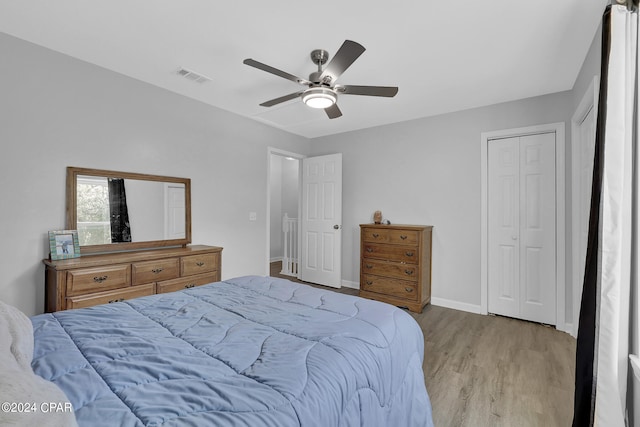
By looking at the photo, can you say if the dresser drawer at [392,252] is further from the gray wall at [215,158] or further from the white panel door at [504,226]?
the white panel door at [504,226]

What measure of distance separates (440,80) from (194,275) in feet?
10.3

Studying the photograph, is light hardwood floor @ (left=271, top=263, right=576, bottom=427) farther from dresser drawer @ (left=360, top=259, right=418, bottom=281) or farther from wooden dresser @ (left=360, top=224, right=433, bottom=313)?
dresser drawer @ (left=360, top=259, right=418, bottom=281)

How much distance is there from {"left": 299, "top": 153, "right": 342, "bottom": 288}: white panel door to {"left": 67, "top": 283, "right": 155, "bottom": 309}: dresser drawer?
2612 mm

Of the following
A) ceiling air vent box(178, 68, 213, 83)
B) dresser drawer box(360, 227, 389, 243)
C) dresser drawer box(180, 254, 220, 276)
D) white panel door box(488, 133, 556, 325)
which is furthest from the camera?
dresser drawer box(360, 227, 389, 243)

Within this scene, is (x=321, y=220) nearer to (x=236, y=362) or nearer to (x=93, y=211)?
(x=93, y=211)

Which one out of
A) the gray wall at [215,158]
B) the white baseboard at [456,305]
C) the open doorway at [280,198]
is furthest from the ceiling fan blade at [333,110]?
the open doorway at [280,198]

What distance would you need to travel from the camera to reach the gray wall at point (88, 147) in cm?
228

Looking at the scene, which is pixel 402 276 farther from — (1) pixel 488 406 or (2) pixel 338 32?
(2) pixel 338 32

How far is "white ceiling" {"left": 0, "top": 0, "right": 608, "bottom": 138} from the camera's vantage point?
1.92m

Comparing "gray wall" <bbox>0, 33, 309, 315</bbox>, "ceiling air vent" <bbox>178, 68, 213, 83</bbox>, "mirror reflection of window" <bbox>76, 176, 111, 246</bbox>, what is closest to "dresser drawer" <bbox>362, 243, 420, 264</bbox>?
"gray wall" <bbox>0, 33, 309, 315</bbox>

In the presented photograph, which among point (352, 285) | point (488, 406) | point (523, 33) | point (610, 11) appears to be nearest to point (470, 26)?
point (523, 33)

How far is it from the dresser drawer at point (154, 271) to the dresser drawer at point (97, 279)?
0.05 metres

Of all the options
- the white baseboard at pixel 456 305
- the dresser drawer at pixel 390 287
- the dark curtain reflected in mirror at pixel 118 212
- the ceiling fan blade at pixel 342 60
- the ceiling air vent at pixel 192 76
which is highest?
the ceiling air vent at pixel 192 76

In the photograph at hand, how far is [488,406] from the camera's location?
1893 mm
